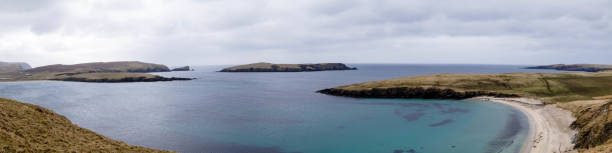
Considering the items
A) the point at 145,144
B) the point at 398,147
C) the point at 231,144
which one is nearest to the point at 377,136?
the point at 398,147

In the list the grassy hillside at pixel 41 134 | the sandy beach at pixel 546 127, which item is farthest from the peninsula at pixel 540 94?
the grassy hillside at pixel 41 134

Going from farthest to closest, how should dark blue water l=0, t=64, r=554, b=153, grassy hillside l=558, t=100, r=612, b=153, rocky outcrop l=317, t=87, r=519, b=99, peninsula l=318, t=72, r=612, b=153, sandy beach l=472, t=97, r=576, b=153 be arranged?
rocky outcrop l=317, t=87, r=519, b=99 → peninsula l=318, t=72, r=612, b=153 → dark blue water l=0, t=64, r=554, b=153 → sandy beach l=472, t=97, r=576, b=153 → grassy hillside l=558, t=100, r=612, b=153

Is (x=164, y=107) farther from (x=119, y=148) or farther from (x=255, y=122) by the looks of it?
(x=119, y=148)

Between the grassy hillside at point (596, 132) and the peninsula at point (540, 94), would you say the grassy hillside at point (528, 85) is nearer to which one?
the peninsula at point (540, 94)

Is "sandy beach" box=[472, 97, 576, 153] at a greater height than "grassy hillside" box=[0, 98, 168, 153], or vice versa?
"grassy hillside" box=[0, 98, 168, 153]

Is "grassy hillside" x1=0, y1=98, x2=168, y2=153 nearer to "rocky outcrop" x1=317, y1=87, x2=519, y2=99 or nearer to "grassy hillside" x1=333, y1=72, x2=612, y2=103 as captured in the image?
"rocky outcrop" x1=317, y1=87, x2=519, y2=99

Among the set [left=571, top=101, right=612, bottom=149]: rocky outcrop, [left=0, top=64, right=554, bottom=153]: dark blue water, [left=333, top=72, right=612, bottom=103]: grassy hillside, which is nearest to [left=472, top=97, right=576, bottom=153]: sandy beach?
[left=571, top=101, right=612, bottom=149]: rocky outcrop

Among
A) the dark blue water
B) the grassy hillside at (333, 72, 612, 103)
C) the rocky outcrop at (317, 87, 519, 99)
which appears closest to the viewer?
the dark blue water

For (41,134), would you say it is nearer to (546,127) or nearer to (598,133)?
(598,133)

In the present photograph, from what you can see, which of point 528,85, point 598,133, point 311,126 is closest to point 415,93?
point 528,85
